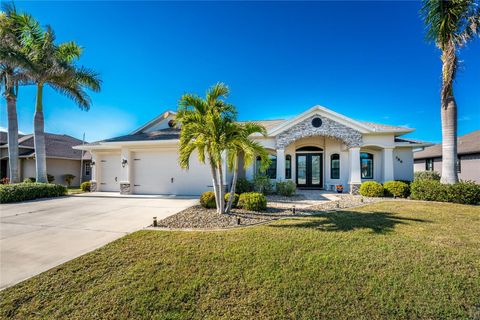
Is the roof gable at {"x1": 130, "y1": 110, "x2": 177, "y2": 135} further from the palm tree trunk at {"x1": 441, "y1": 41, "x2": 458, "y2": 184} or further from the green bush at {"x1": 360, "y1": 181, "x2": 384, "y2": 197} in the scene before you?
the palm tree trunk at {"x1": 441, "y1": 41, "x2": 458, "y2": 184}

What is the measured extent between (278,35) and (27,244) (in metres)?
14.2

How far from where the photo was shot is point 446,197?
925 cm

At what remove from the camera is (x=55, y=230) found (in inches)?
227

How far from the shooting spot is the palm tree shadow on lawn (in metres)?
5.73

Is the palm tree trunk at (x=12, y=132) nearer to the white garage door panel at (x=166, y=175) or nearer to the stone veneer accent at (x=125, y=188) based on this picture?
the stone veneer accent at (x=125, y=188)

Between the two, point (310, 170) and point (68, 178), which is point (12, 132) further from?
point (310, 170)

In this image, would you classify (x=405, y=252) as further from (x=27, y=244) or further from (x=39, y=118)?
(x=39, y=118)

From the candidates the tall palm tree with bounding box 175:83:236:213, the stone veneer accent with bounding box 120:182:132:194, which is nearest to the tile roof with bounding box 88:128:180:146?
A: the stone veneer accent with bounding box 120:182:132:194

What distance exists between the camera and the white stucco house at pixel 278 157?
12469mm

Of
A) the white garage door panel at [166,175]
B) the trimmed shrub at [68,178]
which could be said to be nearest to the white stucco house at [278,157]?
the white garage door panel at [166,175]

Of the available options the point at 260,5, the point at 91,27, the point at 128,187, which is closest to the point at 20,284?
the point at 128,187

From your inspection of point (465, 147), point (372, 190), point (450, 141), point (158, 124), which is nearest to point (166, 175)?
point (158, 124)

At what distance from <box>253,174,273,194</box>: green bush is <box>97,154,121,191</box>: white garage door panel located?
1020 centimetres

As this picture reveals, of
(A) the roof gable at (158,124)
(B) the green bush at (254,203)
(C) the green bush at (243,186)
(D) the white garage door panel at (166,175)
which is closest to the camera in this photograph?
(B) the green bush at (254,203)
